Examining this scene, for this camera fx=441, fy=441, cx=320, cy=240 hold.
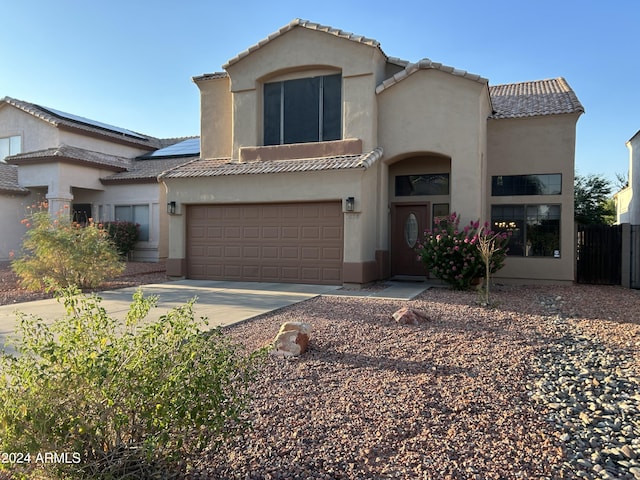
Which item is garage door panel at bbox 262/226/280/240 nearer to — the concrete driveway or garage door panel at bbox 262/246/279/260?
garage door panel at bbox 262/246/279/260

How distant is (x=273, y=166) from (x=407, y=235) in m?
4.93

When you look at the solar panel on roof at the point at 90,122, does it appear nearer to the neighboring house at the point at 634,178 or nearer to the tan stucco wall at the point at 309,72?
the tan stucco wall at the point at 309,72

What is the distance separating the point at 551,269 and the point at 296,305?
875 cm

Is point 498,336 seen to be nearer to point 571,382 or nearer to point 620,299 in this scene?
point 571,382

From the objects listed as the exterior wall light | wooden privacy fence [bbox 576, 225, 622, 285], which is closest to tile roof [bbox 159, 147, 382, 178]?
the exterior wall light

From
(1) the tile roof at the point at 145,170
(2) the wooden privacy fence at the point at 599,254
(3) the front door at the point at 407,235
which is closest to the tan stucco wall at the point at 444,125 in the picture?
(3) the front door at the point at 407,235

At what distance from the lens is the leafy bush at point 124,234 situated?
63.0 ft

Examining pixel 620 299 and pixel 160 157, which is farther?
pixel 160 157

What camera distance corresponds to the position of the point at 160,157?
22641mm

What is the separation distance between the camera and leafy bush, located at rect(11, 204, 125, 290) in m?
11.7

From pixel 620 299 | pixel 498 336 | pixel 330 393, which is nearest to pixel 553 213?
pixel 620 299

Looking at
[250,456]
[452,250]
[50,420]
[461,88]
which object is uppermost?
[461,88]

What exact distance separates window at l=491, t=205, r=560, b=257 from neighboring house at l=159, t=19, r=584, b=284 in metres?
0.03

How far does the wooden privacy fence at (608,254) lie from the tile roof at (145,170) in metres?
15.6
